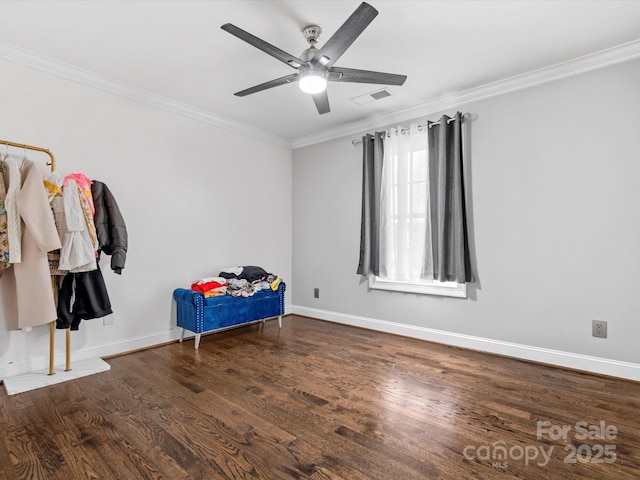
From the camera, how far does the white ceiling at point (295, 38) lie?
7.22 ft

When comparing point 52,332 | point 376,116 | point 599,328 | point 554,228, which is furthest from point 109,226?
point 599,328

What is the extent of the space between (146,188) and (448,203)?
3125mm

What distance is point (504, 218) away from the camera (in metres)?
3.24

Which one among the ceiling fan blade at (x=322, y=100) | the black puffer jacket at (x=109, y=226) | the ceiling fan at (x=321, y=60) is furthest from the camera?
the black puffer jacket at (x=109, y=226)

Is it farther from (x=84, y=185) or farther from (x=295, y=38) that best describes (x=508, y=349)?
(x=84, y=185)

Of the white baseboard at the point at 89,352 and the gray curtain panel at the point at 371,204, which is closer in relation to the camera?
the white baseboard at the point at 89,352

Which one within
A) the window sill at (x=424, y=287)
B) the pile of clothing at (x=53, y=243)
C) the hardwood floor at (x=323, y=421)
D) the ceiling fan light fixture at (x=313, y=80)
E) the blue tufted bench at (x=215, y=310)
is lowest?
the hardwood floor at (x=323, y=421)

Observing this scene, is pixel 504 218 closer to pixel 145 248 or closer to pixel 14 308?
Answer: pixel 145 248

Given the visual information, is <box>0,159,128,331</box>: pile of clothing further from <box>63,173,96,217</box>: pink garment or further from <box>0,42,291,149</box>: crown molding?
<box>0,42,291,149</box>: crown molding

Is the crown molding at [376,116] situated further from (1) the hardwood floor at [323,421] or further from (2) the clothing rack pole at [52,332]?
(1) the hardwood floor at [323,421]

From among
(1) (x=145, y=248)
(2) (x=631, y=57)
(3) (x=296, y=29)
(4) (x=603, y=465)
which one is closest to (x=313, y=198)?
(1) (x=145, y=248)

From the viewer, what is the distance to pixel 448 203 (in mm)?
3473

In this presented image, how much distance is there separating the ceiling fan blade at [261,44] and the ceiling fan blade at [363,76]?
0.25 metres

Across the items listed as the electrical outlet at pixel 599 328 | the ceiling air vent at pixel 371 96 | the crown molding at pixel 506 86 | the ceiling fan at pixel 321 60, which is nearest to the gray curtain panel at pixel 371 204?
the crown molding at pixel 506 86
